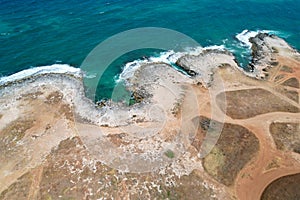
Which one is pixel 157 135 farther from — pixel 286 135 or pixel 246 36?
pixel 246 36

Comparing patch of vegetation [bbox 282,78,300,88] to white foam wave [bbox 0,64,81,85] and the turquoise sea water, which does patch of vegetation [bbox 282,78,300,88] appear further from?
white foam wave [bbox 0,64,81,85]

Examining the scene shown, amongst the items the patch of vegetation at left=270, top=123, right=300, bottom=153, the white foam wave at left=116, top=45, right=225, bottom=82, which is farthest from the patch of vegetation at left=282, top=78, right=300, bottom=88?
the white foam wave at left=116, top=45, right=225, bottom=82

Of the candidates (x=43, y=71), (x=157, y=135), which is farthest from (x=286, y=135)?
(x=43, y=71)

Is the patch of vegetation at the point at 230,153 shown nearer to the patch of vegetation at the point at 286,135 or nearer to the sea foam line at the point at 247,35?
the patch of vegetation at the point at 286,135

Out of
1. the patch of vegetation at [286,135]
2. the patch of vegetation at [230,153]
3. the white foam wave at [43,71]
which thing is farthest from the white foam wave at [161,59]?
the patch of vegetation at [286,135]

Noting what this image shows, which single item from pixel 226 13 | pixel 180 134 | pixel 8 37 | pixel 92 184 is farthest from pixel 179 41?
pixel 92 184

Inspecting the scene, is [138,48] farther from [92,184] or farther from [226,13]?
[92,184]
